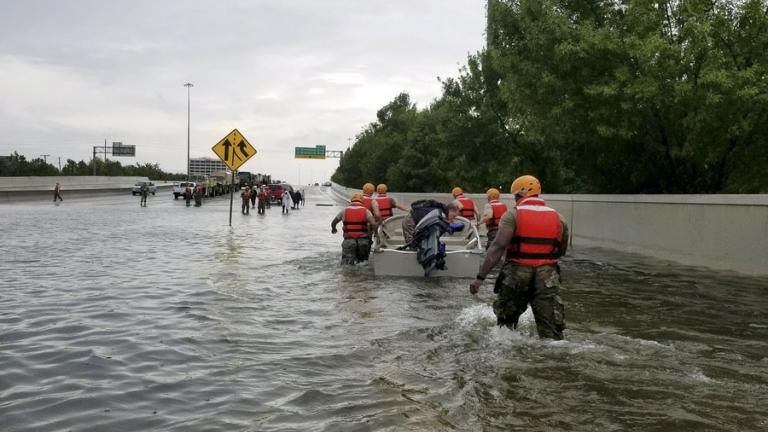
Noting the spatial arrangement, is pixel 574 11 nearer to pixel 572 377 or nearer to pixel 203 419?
pixel 572 377

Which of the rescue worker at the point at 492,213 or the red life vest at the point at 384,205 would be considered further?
the red life vest at the point at 384,205

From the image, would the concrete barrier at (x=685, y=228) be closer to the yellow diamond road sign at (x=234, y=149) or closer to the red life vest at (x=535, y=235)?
the red life vest at (x=535, y=235)

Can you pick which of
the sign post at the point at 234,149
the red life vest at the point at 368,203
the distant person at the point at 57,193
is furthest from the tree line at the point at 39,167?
the red life vest at the point at 368,203

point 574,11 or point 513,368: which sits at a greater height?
point 574,11

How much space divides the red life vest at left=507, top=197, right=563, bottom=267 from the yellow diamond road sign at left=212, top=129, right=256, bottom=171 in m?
20.9

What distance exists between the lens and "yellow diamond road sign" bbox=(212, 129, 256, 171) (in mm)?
27422

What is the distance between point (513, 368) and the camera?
676cm

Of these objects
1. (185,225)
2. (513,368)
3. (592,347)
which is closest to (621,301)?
(592,347)

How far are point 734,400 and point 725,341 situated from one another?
8.54 ft

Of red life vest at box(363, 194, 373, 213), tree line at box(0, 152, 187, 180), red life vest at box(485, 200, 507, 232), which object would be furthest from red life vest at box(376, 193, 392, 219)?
tree line at box(0, 152, 187, 180)

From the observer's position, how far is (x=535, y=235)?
7508 mm

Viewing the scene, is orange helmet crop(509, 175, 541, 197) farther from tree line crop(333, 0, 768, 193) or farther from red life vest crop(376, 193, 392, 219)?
tree line crop(333, 0, 768, 193)

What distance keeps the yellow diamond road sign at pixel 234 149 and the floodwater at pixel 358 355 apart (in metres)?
13.9

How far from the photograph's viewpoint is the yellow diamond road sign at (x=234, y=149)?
90.0ft
